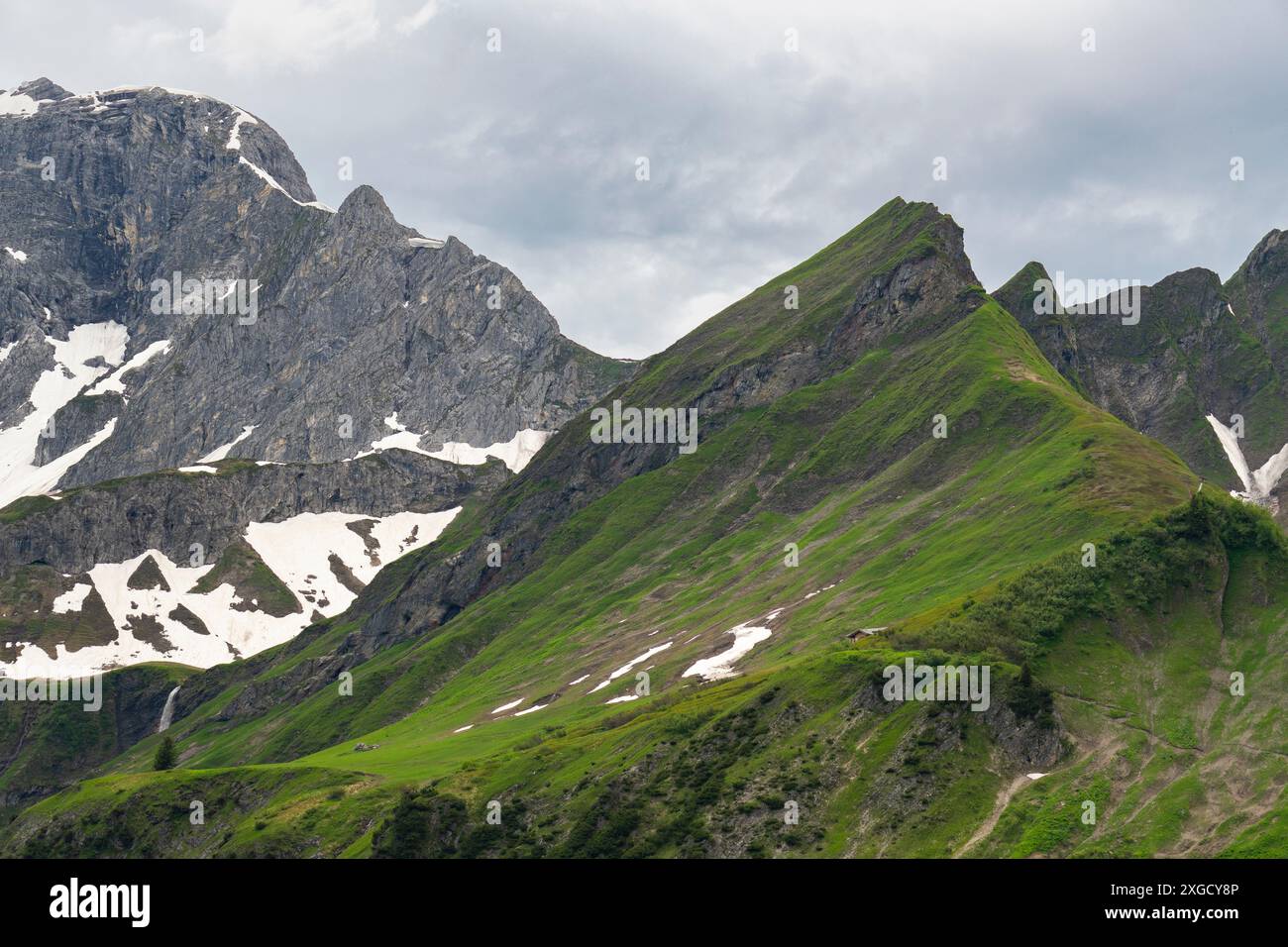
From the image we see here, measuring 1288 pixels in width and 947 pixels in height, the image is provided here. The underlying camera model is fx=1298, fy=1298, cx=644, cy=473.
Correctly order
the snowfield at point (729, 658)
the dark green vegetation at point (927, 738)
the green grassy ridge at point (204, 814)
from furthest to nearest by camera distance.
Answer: the snowfield at point (729, 658) → the green grassy ridge at point (204, 814) → the dark green vegetation at point (927, 738)

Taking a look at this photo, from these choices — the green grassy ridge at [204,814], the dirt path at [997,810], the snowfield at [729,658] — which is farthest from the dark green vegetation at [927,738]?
the snowfield at [729,658]

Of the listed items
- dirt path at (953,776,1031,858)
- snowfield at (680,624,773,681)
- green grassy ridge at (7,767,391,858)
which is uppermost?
snowfield at (680,624,773,681)

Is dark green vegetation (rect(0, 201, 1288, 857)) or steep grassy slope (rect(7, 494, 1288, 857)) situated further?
dark green vegetation (rect(0, 201, 1288, 857))

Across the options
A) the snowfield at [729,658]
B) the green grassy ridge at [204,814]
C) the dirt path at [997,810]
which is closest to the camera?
the dirt path at [997,810]

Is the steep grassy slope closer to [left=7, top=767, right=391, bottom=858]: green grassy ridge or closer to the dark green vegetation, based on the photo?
the dark green vegetation

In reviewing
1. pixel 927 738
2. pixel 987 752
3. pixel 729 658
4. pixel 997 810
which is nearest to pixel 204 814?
pixel 729 658

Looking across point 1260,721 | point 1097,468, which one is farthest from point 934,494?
point 1260,721

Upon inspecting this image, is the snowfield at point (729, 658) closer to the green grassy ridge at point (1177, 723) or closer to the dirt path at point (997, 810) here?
the green grassy ridge at point (1177, 723)

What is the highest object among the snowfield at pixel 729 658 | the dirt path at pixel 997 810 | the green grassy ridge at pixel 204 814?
the snowfield at pixel 729 658

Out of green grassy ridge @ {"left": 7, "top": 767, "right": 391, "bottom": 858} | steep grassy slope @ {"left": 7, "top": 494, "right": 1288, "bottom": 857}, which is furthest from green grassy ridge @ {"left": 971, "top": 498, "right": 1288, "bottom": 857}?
green grassy ridge @ {"left": 7, "top": 767, "right": 391, "bottom": 858}

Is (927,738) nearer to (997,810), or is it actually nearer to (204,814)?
(997,810)

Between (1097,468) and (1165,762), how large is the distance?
6878 cm

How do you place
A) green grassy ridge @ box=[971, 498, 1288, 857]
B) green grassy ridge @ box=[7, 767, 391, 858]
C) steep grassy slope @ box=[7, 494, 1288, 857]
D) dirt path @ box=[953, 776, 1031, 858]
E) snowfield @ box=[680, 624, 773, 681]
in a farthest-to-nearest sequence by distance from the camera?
snowfield @ box=[680, 624, 773, 681] < green grassy ridge @ box=[7, 767, 391, 858] < steep grassy slope @ box=[7, 494, 1288, 857] < dirt path @ box=[953, 776, 1031, 858] < green grassy ridge @ box=[971, 498, 1288, 857]
